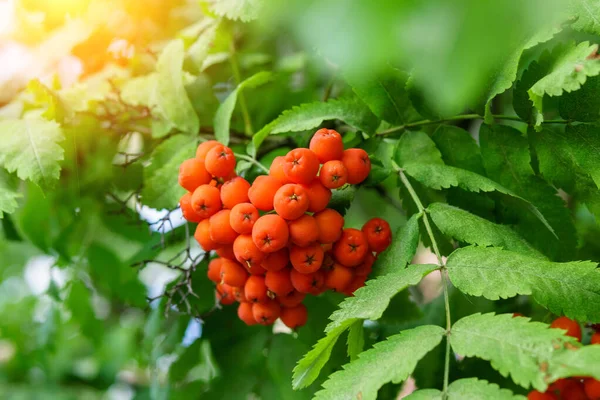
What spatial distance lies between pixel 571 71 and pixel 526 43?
0.31 feet

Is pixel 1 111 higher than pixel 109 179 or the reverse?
higher

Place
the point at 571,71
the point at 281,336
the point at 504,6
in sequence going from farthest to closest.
Result: the point at 281,336 → the point at 571,71 → the point at 504,6

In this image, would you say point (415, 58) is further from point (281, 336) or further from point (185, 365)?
point (185, 365)

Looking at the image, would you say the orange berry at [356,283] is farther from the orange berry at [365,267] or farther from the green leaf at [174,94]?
the green leaf at [174,94]

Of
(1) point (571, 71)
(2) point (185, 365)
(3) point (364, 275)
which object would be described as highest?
(1) point (571, 71)

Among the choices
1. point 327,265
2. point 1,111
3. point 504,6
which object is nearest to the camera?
point 504,6

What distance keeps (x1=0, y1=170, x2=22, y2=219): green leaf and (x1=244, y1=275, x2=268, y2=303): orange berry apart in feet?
1.23

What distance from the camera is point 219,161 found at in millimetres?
882

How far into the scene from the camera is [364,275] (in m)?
0.87

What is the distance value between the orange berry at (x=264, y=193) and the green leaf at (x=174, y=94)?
12.4 inches

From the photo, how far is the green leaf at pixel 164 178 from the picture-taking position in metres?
1.01

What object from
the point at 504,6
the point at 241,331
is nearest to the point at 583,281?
the point at 504,6

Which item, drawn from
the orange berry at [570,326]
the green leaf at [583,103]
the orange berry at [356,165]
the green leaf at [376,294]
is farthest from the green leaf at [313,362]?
the green leaf at [583,103]

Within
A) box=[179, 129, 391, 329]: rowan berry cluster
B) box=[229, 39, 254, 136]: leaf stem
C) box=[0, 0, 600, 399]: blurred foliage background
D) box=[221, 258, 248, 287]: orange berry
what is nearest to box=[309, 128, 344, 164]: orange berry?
box=[179, 129, 391, 329]: rowan berry cluster
